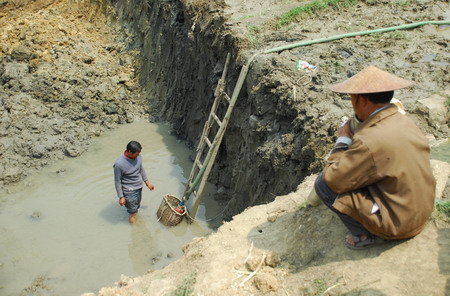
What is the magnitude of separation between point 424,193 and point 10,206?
23.6 ft

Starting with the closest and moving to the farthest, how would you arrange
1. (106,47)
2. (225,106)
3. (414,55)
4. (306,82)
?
(306,82)
(414,55)
(225,106)
(106,47)

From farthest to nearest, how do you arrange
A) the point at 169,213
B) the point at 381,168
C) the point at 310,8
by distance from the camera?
1. the point at 310,8
2. the point at 169,213
3. the point at 381,168

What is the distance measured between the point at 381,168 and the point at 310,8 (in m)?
6.05

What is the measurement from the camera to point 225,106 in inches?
311

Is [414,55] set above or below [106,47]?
above

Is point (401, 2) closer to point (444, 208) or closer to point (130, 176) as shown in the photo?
point (444, 208)

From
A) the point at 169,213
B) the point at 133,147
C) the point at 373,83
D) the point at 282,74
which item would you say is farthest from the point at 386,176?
the point at 169,213

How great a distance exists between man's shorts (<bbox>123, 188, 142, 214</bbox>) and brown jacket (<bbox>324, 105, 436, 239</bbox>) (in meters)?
4.45

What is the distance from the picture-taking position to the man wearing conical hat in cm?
319

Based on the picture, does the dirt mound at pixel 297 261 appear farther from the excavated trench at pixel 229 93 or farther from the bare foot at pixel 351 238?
the excavated trench at pixel 229 93

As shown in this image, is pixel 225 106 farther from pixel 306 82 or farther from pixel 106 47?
pixel 106 47

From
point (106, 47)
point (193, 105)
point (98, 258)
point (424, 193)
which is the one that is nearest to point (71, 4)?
point (106, 47)

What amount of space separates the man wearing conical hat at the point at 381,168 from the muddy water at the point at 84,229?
4216 mm

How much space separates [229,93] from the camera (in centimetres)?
774
